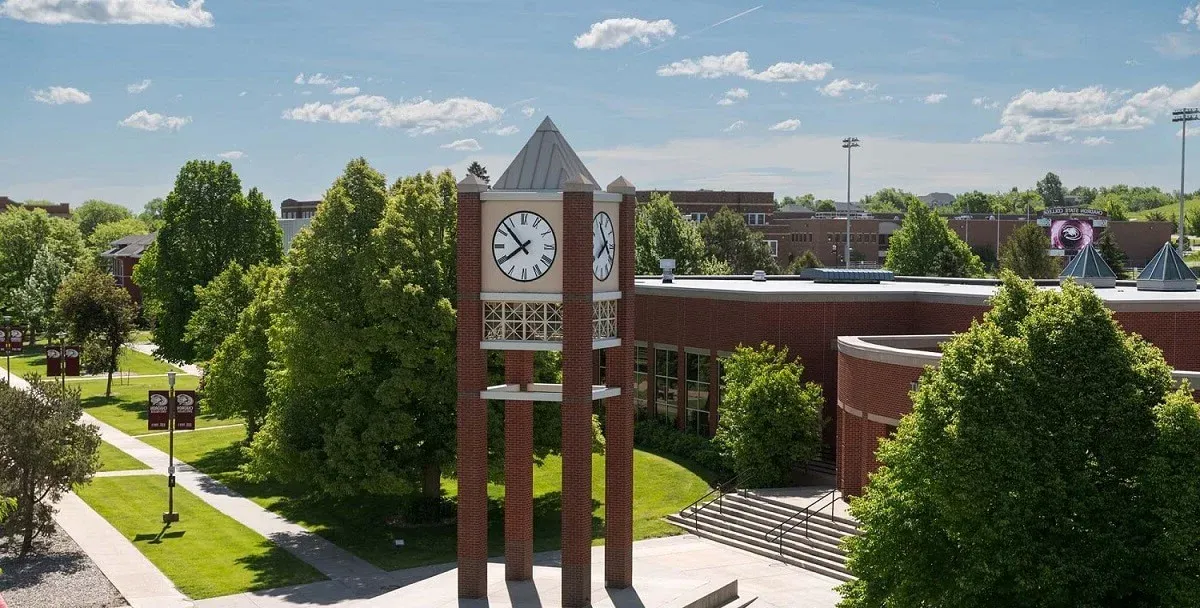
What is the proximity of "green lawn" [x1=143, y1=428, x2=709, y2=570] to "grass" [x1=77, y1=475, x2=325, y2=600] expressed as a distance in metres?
2.16

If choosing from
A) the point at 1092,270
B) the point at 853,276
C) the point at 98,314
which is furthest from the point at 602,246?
the point at 98,314

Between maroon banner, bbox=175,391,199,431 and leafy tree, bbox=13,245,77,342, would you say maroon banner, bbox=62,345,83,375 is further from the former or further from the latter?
maroon banner, bbox=175,391,199,431

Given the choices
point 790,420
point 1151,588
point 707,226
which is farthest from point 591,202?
point 707,226

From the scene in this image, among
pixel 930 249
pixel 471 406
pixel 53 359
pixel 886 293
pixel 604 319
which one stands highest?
pixel 930 249

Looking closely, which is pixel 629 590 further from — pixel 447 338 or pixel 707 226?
pixel 707 226

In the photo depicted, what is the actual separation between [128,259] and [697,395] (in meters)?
91.2

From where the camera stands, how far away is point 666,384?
52438 millimetres

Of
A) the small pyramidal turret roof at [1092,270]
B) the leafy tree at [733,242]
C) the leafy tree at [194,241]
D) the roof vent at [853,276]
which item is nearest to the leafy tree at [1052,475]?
the small pyramidal turret roof at [1092,270]

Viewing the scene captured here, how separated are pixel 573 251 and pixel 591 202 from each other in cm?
110

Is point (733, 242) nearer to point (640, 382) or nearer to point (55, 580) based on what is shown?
point (640, 382)

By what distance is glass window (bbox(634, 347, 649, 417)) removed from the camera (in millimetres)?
53688

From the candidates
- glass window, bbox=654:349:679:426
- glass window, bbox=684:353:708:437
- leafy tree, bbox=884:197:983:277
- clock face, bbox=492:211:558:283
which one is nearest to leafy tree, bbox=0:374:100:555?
clock face, bbox=492:211:558:283

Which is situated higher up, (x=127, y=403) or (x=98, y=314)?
(x=98, y=314)

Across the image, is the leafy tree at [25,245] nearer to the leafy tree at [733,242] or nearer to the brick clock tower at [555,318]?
the leafy tree at [733,242]
